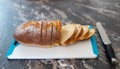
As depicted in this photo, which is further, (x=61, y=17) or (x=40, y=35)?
(x=61, y=17)

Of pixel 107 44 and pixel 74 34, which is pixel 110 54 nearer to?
pixel 107 44

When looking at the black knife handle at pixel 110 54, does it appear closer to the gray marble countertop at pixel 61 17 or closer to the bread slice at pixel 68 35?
the gray marble countertop at pixel 61 17

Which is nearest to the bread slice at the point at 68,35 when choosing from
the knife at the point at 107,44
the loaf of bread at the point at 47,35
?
the loaf of bread at the point at 47,35

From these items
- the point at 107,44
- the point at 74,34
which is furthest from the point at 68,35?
the point at 107,44

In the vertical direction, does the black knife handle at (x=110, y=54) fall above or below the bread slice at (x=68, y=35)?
below

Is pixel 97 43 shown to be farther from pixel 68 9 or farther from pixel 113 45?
pixel 68 9

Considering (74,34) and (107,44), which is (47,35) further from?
(107,44)
